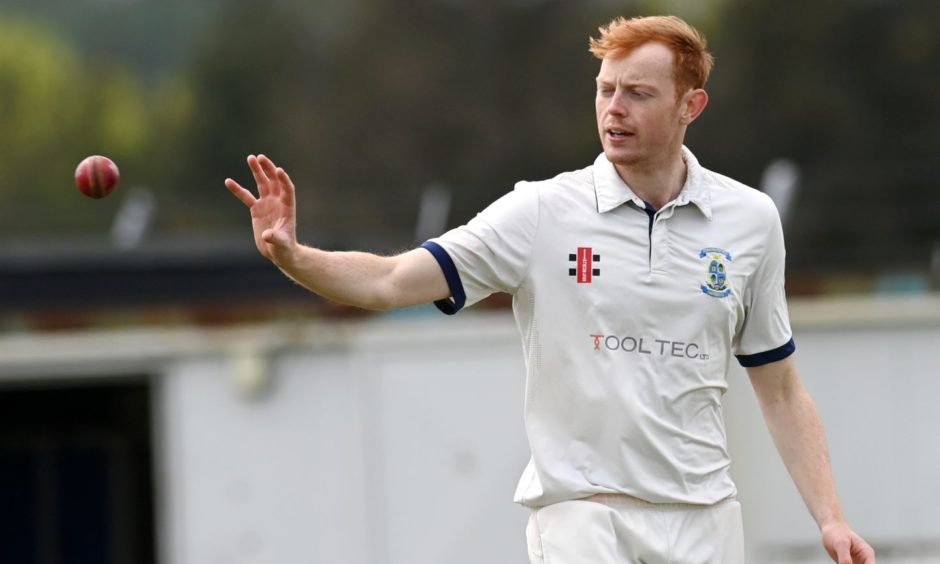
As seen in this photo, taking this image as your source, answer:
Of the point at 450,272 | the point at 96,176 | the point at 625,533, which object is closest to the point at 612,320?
the point at 450,272

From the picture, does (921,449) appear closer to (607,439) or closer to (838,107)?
(607,439)

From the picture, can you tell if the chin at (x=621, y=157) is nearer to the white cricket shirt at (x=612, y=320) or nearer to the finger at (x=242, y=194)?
the white cricket shirt at (x=612, y=320)

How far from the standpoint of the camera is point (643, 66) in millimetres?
4496

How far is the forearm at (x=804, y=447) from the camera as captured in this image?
4684mm

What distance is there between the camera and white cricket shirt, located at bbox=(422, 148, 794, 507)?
4.41 meters

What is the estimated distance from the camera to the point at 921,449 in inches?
440

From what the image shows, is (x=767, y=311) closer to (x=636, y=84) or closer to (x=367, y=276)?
(x=636, y=84)

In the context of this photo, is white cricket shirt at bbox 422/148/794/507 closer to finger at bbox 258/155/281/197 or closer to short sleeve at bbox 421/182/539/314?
short sleeve at bbox 421/182/539/314

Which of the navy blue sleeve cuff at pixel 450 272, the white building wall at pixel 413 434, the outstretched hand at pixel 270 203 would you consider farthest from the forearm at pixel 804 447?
the white building wall at pixel 413 434

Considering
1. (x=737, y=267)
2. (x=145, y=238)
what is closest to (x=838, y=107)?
(x=145, y=238)

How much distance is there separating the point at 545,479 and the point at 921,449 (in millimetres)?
7300

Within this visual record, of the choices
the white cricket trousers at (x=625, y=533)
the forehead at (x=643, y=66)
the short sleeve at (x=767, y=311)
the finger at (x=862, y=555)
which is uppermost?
the forehead at (x=643, y=66)

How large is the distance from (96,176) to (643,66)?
1.73 meters

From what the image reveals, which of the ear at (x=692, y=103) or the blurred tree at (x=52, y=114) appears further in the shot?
the blurred tree at (x=52, y=114)
